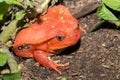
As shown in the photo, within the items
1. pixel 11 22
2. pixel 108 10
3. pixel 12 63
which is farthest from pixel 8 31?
pixel 108 10

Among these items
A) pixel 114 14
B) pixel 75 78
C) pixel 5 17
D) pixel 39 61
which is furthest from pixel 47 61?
pixel 114 14

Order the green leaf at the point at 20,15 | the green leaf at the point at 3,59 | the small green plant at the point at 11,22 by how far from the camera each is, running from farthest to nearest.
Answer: the green leaf at the point at 20,15
the small green plant at the point at 11,22
the green leaf at the point at 3,59

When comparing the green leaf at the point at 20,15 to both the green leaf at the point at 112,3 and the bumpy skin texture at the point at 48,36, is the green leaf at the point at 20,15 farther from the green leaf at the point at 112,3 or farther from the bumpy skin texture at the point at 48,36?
the green leaf at the point at 112,3

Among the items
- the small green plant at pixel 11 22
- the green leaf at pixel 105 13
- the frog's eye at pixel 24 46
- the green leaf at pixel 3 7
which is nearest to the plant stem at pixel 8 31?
the small green plant at pixel 11 22

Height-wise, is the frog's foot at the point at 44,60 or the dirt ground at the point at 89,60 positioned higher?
the frog's foot at the point at 44,60

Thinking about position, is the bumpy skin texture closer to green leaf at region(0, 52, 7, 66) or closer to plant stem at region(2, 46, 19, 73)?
plant stem at region(2, 46, 19, 73)

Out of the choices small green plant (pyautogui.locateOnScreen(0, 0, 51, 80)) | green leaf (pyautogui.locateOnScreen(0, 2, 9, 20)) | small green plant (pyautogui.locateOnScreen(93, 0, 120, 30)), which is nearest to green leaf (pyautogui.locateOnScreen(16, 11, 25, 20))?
small green plant (pyautogui.locateOnScreen(0, 0, 51, 80))

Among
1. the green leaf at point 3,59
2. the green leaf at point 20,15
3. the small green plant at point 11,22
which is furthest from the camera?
the green leaf at point 20,15
